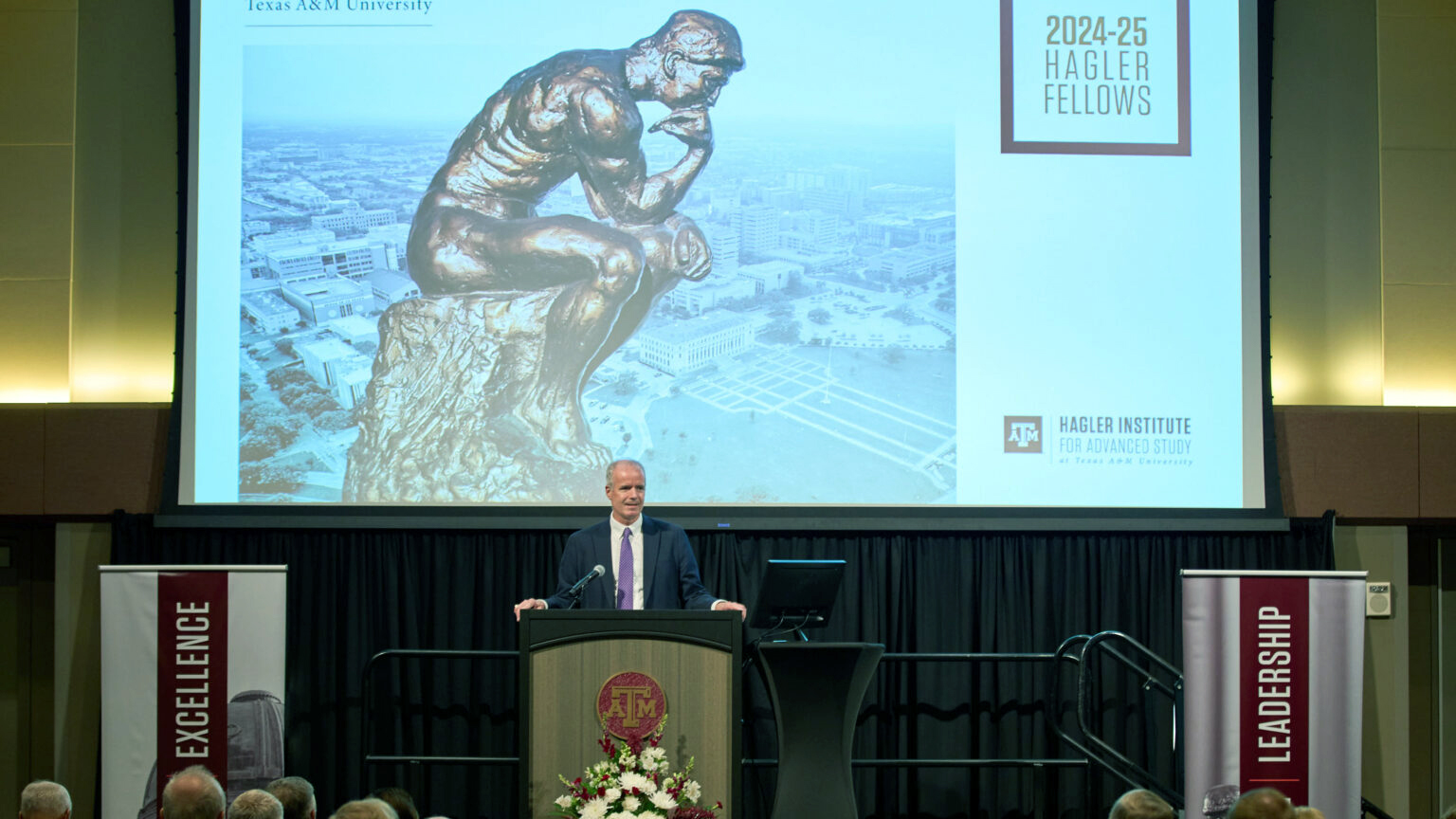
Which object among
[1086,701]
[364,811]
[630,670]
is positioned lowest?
[1086,701]

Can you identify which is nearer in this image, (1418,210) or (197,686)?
(197,686)

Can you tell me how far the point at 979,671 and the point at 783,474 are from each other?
4.50 feet

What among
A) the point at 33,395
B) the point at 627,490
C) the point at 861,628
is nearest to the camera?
the point at 627,490

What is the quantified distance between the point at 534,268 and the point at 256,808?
3575mm

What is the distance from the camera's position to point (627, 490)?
Result: 4.94 meters

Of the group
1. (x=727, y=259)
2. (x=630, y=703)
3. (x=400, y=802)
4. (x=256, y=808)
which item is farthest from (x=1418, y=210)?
(x=256, y=808)

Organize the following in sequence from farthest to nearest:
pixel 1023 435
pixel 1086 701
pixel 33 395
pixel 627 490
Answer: pixel 33 395 < pixel 1023 435 < pixel 1086 701 < pixel 627 490

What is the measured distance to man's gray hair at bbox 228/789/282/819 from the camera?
311 centimetres

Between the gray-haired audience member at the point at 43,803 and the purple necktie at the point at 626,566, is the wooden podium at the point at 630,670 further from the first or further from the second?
the gray-haired audience member at the point at 43,803

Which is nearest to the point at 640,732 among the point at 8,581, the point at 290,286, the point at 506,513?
the point at 506,513

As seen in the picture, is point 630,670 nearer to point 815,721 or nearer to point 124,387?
point 815,721

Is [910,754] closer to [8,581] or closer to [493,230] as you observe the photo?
[493,230]

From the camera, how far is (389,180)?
634cm

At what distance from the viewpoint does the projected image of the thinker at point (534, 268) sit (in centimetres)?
622
